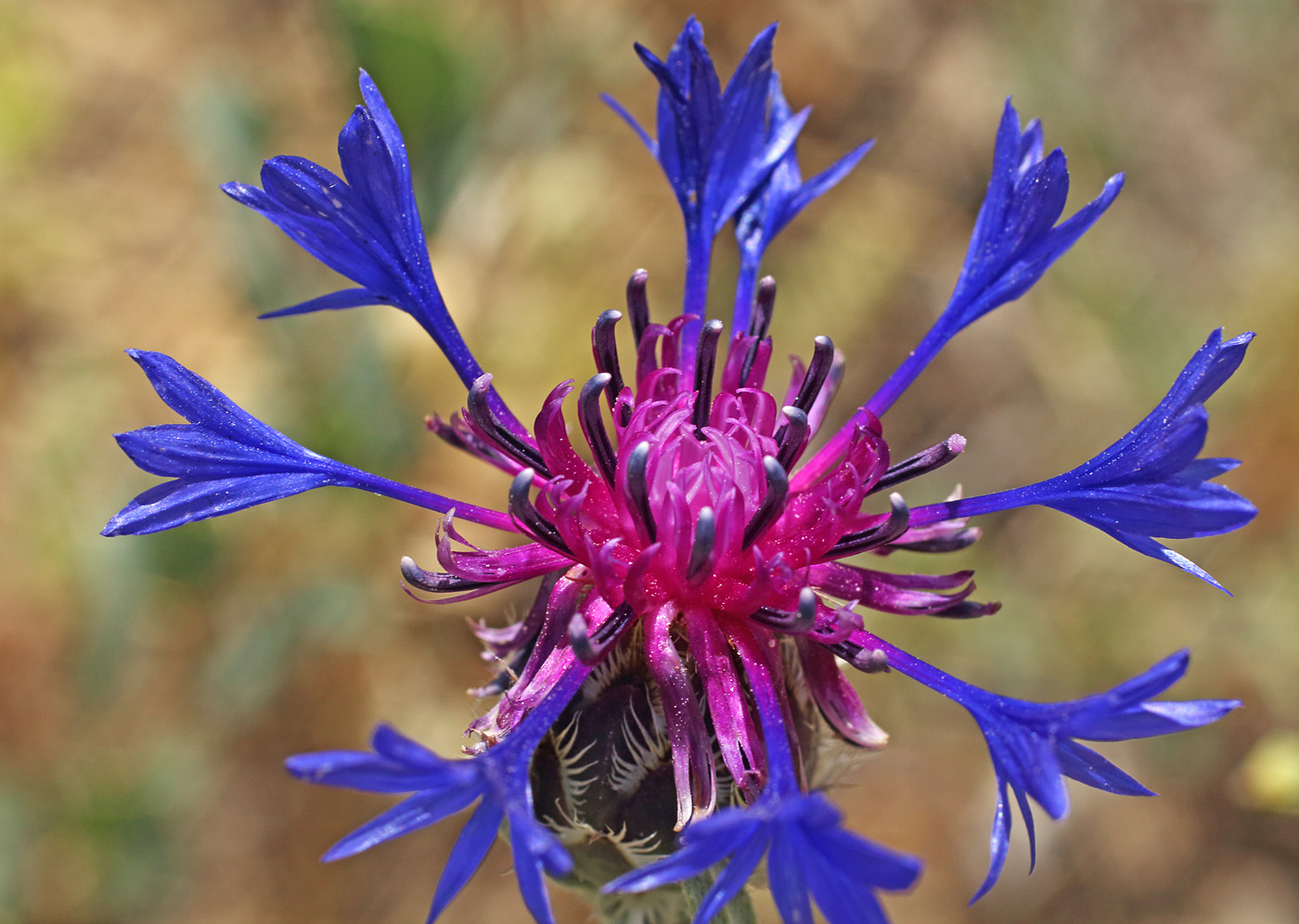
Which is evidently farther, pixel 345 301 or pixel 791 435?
pixel 345 301

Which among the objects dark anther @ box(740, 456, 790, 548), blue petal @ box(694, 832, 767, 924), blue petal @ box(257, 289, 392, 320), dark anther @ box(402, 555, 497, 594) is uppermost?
blue petal @ box(257, 289, 392, 320)

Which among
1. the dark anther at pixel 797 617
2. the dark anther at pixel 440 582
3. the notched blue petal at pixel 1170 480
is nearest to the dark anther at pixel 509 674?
the dark anther at pixel 440 582

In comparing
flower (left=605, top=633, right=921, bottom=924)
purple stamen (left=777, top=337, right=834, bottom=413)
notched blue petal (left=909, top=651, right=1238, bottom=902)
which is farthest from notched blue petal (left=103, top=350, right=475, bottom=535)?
notched blue petal (left=909, top=651, right=1238, bottom=902)

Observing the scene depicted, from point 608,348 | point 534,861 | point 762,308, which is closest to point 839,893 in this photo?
point 534,861

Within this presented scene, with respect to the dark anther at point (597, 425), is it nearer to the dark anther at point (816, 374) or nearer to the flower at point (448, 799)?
the dark anther at point (816, 374)

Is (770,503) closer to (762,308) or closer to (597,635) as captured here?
(597,635)

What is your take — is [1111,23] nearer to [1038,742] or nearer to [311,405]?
[311,405]

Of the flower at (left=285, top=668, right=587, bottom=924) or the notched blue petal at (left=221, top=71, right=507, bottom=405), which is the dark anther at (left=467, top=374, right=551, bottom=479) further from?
the flower at (left=285, top=668, right=587, bottom=924)
